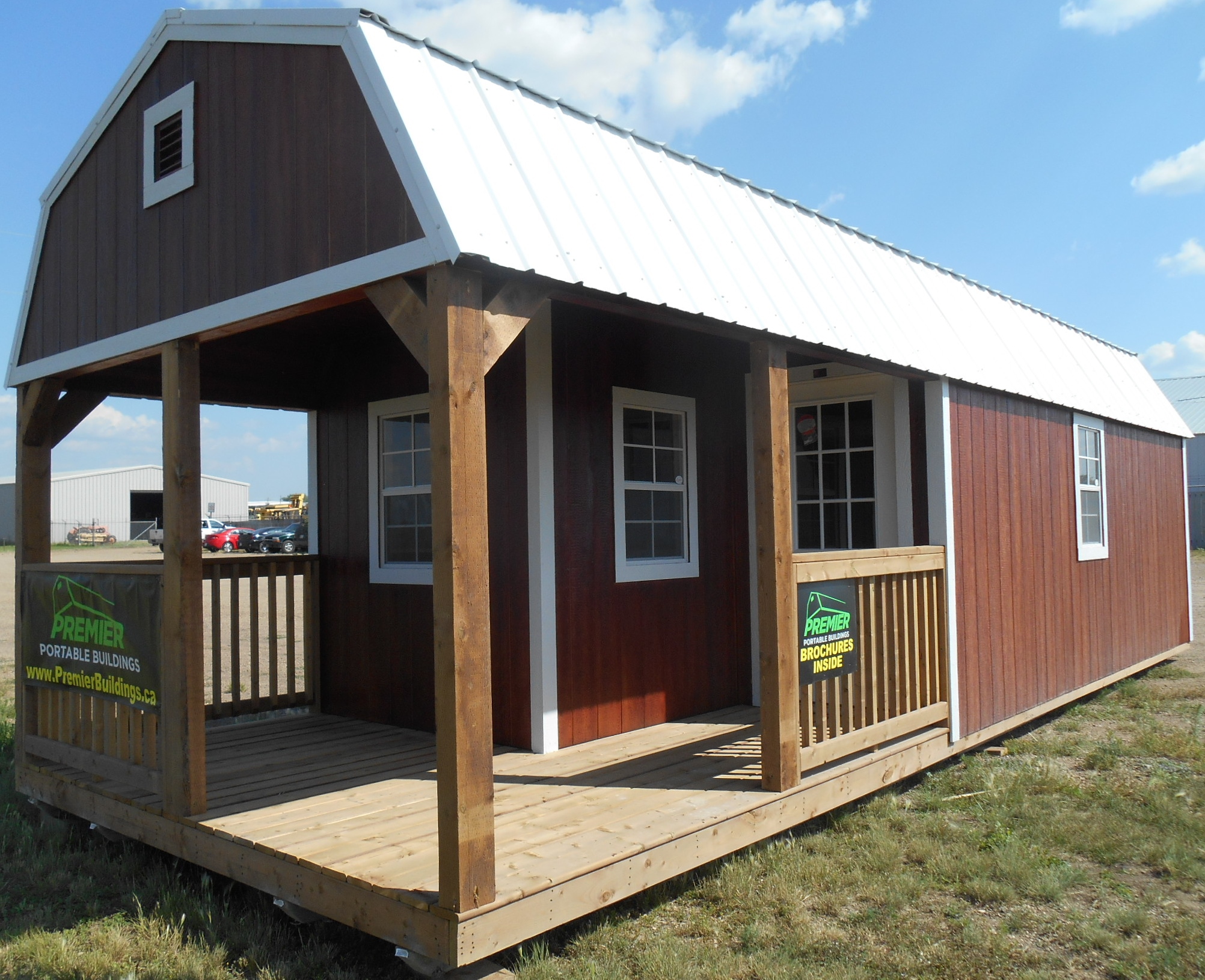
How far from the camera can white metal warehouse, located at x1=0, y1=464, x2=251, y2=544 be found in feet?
173

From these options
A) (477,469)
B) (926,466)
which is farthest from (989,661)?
(477,469)

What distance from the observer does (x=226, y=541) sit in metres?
38.3

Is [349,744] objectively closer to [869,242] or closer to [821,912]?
[821,912]

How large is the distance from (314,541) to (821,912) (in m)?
4.40

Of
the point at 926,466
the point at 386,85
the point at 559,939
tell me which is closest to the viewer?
the point at 386,85

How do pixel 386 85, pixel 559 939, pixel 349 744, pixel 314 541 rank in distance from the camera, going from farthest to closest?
pixel 314 541, pixel 349 744, pixel 559 939, pixel 386 85

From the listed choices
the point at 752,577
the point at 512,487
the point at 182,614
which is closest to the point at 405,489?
the point at 512,487

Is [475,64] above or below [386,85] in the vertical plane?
above

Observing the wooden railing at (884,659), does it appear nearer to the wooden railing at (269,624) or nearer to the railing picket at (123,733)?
the railing picket at (123,733)

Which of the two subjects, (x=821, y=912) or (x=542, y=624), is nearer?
(x=821, y=912)

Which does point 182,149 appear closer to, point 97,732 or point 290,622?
point 97,732

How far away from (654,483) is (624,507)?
0.35 metres

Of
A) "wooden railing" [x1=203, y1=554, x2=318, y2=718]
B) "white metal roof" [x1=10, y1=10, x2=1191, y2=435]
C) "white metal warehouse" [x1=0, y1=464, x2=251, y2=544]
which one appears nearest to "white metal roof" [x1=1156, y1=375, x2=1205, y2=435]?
"white metal roof" [x1=10, y1=10, x2=1191, y2=435]

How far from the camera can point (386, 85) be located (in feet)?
12.1
